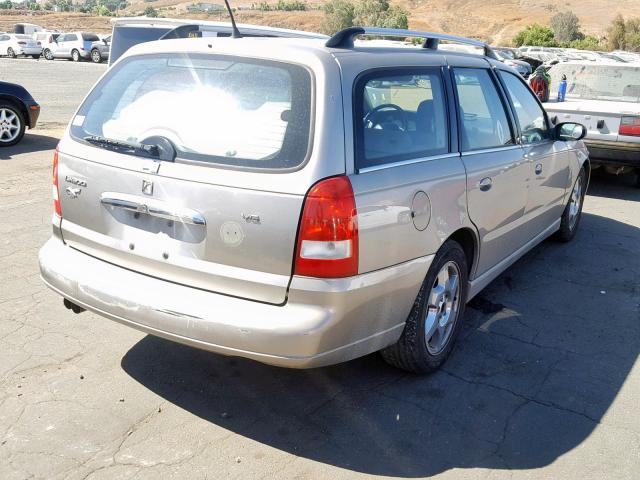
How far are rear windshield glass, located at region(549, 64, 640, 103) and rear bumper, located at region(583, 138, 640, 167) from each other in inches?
52.8

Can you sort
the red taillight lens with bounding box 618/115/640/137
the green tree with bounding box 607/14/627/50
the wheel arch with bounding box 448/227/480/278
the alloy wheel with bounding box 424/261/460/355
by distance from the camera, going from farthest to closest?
the green tree with bounding box 607/14/627/50 → the red taillight lens with bounding box 618/115/640/137 → the wheel arch with bounding box 448/227/480/278 → the alloy wheel with bounding box 424/261/460/355

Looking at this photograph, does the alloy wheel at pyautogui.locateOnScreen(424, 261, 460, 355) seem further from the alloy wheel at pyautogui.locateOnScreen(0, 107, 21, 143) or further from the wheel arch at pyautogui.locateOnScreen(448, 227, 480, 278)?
the alloy wheel at pyautogui.locateOnScreen(0, 107, 21, 143)

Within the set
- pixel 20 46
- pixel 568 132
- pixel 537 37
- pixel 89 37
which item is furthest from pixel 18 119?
pixel 537 37

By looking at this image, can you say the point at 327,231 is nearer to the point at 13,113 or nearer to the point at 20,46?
the point at 13,113

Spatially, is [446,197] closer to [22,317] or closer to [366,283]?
[366,283]

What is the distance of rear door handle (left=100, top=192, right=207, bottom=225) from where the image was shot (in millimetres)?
3230

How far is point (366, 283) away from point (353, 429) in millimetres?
781

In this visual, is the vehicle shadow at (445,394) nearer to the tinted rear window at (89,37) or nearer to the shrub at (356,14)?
the tinted rear window at (89,37)

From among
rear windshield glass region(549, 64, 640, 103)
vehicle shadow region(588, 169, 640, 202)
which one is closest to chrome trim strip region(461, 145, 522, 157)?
vehicle shadow region(588, 169, 640, 202)

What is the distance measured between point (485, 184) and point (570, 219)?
2.79 metres

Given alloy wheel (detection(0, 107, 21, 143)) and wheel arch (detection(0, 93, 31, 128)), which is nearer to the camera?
alloy wheel (detection(0, 107, 21, 143))

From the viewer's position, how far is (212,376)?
13.1ft

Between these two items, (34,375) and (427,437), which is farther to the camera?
(34,375)

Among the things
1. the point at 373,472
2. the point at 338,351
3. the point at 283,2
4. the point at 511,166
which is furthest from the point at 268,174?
the point at 283,2
